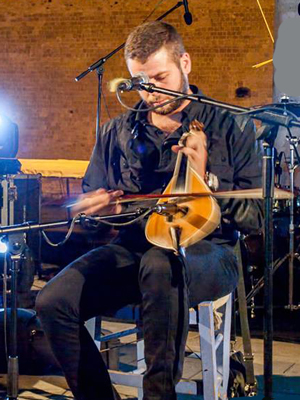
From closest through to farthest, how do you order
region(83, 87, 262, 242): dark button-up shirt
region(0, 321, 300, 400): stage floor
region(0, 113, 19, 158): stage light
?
1. region(83, 87, 262, 242): dark button-up shirt
2. region(0, 321, 300, 400): stage floor
3. region(0, 113, 19, 158): stage light

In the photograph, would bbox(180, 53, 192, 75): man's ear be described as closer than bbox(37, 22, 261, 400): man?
No

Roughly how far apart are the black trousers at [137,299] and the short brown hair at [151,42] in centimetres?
88

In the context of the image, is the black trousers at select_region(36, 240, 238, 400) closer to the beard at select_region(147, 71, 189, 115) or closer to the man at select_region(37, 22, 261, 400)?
the man at select_region(37, 22, 261, 400)

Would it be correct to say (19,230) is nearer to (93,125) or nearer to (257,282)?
(257,282)

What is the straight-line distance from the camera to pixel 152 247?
307 cm

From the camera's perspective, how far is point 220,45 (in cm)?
Answer: 1325

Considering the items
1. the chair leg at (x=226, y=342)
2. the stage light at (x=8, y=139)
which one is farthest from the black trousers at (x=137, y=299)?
the stage light at (x=8, y=139)

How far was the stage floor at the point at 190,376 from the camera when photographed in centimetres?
394

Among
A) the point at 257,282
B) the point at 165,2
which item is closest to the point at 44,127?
the point at 165,2

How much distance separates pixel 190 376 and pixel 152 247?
57.6 inches

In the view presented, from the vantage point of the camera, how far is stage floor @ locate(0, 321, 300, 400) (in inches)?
155

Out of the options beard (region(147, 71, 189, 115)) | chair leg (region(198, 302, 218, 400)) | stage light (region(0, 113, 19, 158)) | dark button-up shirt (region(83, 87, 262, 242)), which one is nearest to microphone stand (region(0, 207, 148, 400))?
dark button-up shirt (region(83, 87, 262, 242))

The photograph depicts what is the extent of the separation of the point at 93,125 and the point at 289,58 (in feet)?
17.7

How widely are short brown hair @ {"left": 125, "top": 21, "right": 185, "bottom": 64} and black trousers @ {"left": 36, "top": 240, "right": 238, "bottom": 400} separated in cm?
88
